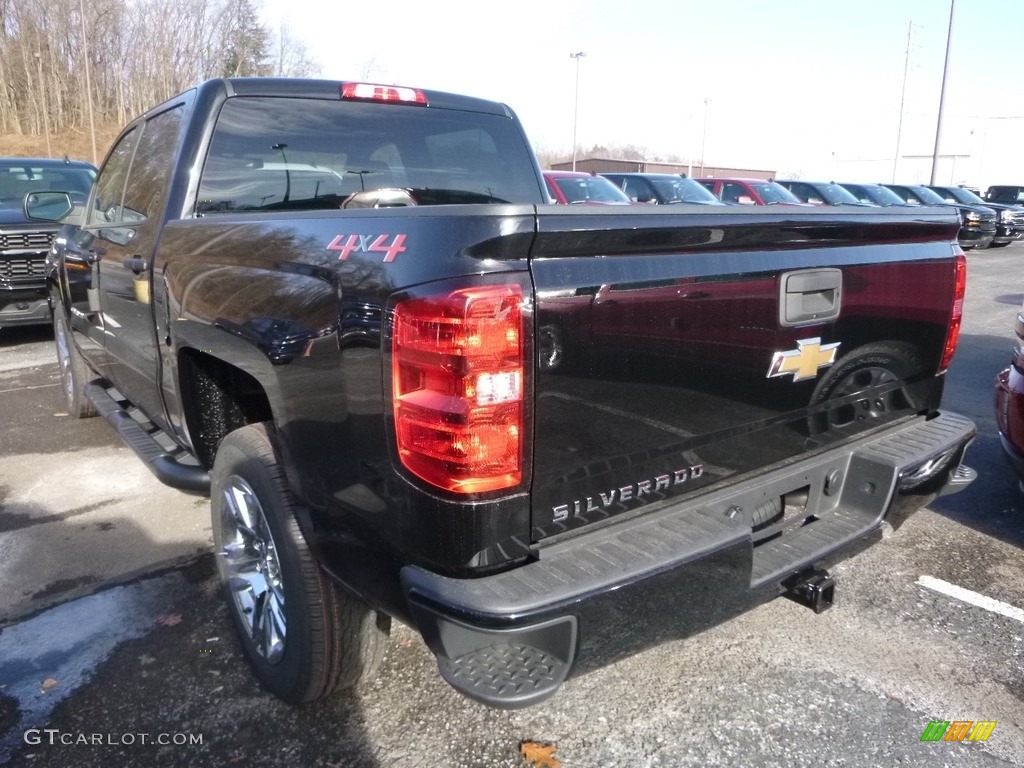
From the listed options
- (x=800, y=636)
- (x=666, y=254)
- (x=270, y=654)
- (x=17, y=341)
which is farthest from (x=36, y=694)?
(x=17, y=341)

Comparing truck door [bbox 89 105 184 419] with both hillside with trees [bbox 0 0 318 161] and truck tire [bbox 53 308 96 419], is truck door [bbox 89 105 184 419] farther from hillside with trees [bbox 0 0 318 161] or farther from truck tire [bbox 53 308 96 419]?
hillside with trees [bbox 0 0 318 161]

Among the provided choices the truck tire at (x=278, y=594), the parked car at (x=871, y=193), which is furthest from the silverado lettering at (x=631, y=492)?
the parked car at (x=871, y=193)

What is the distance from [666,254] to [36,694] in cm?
255

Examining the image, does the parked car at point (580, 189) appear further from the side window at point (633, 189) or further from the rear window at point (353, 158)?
the rear window at point (353, 158)

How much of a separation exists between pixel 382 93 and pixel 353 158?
1.13 feet

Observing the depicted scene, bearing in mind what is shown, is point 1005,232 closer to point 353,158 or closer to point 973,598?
point 973,598

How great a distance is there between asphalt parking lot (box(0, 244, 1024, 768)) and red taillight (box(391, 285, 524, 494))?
3.59ft

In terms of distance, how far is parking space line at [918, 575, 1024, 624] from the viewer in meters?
3.23

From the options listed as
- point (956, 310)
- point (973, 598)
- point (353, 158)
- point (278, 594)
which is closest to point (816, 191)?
point (973, 598)

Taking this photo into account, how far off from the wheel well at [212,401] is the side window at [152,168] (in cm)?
72

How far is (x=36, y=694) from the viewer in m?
2.68

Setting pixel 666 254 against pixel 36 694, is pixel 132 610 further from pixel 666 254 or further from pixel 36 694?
pixel 666 254

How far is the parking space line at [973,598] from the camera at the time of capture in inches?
127

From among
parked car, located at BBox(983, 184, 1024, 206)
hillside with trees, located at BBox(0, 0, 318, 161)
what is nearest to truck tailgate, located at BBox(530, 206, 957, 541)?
parked car, located at BBox(983, 184, 1024, 206)
